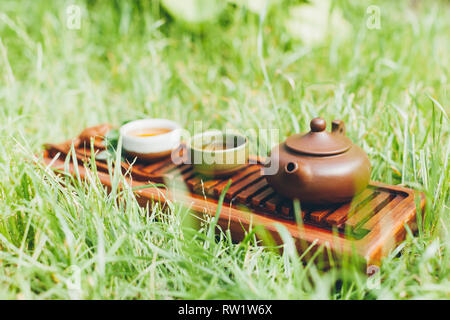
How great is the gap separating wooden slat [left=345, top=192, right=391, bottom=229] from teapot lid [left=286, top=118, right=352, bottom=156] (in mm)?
189

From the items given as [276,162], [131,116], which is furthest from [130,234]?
[131,116]

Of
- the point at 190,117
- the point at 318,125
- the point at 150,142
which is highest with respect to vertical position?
the point at 318,125

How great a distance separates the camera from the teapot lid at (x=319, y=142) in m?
1.28

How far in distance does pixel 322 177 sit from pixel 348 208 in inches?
5.5

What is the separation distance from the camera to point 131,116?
8.18ft

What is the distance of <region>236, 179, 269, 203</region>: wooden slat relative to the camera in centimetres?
138

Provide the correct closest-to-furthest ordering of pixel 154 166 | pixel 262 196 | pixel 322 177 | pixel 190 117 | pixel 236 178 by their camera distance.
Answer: pixel 322 177 < pixel 262 196 < pixel 236 178 < pixel 154 166 < pixel 190 117

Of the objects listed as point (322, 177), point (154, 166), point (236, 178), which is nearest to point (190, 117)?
point (154, 166)

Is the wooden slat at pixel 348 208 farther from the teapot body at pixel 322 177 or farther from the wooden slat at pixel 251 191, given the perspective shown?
the wooden slat at pixel 251 191

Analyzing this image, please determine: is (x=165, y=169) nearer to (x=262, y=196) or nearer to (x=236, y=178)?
(x=236, y=178)

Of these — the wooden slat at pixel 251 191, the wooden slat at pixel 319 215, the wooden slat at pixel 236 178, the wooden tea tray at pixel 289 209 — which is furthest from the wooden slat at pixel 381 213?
the wooden slat at pixel 236 178

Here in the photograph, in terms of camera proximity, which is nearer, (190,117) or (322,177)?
(322,177)

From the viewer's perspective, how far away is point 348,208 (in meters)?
1.29
